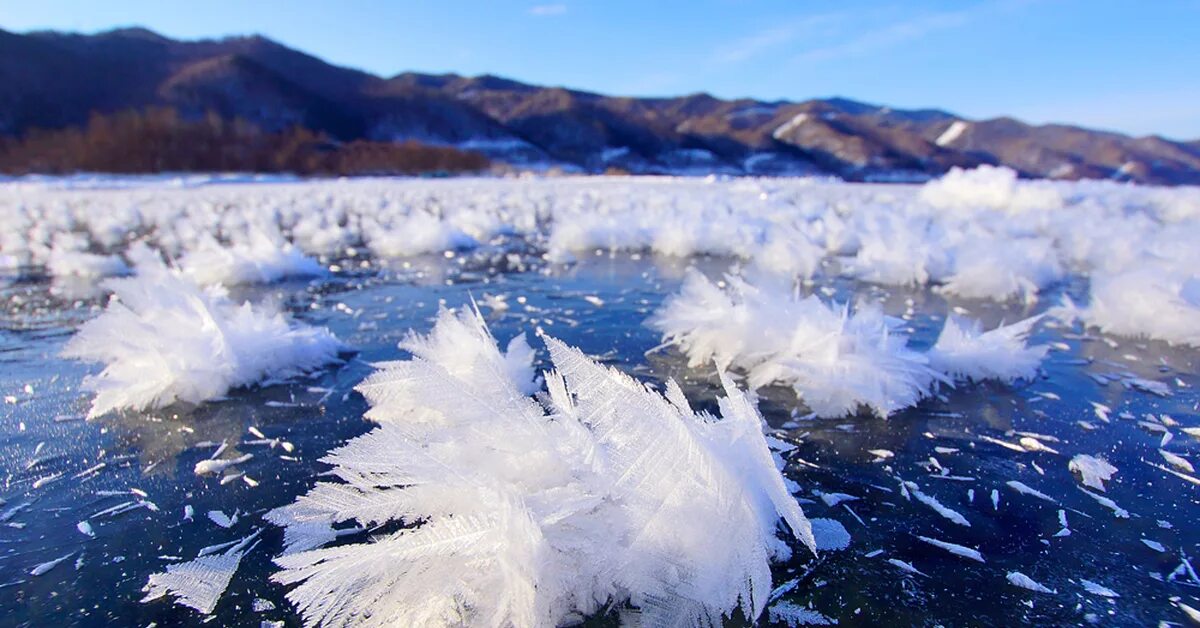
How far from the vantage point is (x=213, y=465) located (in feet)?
8.43

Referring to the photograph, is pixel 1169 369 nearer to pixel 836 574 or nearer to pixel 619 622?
pixel 836 574

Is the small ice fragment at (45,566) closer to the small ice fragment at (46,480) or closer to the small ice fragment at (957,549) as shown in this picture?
the small ice fragment at (46,480)

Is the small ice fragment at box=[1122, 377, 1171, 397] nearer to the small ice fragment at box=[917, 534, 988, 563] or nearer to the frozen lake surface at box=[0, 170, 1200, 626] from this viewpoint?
the frozen lake surface at box=[0, 170, 1200, 626]

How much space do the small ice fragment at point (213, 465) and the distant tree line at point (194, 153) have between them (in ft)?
129

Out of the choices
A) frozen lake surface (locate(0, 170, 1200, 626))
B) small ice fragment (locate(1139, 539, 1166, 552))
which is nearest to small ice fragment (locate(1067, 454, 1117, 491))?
frozen lake surface (locate(0, 170, 1200, 626))

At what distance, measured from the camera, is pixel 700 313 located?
395 centimetres

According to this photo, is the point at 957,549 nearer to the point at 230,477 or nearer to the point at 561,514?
the point at 561,514

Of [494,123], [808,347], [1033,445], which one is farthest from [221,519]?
[494,123]

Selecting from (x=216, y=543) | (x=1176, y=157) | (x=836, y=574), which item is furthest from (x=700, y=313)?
(x=1176, y=157)

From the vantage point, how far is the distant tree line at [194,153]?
35688mm

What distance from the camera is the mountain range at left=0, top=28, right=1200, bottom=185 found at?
72.0 metres

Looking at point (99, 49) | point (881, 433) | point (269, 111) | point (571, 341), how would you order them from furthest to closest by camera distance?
point (99, 49), point (269, 111), point (571, 341), point (881, 433)

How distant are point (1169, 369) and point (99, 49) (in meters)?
114

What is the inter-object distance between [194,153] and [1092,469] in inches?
→ 1860
